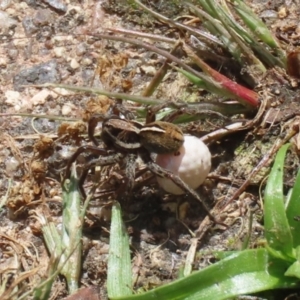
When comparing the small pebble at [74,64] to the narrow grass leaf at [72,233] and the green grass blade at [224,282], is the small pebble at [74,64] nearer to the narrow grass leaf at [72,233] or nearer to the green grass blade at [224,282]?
the narrow grass leaf at [72,233]

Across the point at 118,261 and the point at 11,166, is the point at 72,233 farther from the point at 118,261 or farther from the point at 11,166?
the point at 11,166

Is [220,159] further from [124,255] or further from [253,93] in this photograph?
[124,255]

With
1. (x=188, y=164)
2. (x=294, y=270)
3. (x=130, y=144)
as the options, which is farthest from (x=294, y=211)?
(x=130, y=144)

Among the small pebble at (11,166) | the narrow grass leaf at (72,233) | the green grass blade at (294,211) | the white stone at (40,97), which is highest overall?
the green grass blade at (294,211)

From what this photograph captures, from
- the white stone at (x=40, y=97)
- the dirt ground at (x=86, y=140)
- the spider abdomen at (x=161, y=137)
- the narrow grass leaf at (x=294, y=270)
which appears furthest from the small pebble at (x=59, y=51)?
the narrow grass leaf at (x=294, y=270)

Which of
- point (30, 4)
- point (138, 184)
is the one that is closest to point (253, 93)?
point (138, 184)

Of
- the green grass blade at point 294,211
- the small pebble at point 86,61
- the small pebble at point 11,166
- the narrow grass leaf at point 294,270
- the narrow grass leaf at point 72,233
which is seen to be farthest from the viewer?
the small pebble at point 86,61

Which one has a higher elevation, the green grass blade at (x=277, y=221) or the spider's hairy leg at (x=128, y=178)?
the green grass blade at (x=277, y=221)

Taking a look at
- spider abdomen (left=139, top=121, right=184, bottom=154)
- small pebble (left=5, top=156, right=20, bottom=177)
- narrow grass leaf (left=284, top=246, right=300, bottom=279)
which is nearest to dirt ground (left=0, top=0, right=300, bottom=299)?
small pebble (left=5, top=156, right=20, bottom=177)
